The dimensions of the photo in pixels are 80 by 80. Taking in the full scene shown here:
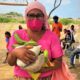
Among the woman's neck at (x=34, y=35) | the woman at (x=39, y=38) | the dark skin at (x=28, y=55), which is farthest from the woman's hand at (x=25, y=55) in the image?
the woman's neck at (x=34, y=35)

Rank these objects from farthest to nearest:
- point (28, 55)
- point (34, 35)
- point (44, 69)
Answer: point (34, 35) < point (44, 69) < point (28, 55)

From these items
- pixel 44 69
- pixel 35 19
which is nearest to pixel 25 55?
pixel 44 69

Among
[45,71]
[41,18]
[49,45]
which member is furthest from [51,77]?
[41,18]

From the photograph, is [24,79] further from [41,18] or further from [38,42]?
[41,18]

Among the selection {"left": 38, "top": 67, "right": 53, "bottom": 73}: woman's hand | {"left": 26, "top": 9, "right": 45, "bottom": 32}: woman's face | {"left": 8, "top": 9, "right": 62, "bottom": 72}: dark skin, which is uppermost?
{"left": 26, "top": 9, "right": 45, "bottom": 32}: woman's face

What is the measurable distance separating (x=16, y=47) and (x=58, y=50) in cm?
40

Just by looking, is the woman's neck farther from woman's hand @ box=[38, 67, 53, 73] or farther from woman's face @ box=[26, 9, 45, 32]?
woman's hand @ box=[38, 67, 53, 73]

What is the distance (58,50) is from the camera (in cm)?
313

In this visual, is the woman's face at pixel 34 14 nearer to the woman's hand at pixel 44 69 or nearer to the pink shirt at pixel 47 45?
the pink shirt at pixel 47 45

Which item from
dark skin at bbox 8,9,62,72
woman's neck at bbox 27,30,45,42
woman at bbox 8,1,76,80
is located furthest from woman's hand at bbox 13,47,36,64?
woman's neck at bbox 27,30,45,42

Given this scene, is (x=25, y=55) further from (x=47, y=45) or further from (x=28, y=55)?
(x=47, y=45)

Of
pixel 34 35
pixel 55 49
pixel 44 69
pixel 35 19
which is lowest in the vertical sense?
pixel 44 69

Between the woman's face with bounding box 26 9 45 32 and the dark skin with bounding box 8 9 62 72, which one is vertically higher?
the woman's face with bounding box 26 9 45 32

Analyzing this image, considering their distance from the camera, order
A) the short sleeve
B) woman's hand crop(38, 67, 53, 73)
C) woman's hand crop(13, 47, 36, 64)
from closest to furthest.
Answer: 1. woman's hand crop(13, 47, 36, 64)
2. woman's hand crop(38, 67, 53, 73)
3. the short sleeve
